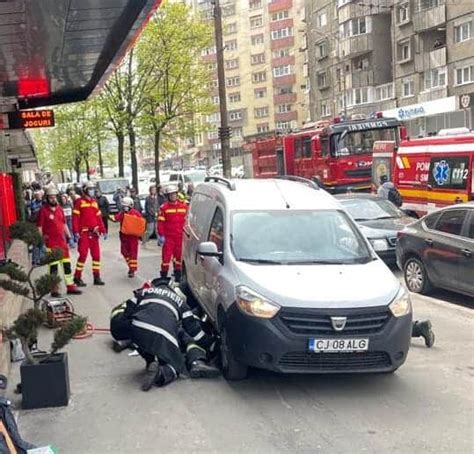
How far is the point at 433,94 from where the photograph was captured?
39.8 meters

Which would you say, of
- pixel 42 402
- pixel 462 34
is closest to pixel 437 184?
pixel 42 402

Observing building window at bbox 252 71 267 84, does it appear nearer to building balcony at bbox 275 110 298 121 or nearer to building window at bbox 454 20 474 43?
building balcony at bbox 275 110 298 121

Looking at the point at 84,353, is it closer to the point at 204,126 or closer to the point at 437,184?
the point at 437,184

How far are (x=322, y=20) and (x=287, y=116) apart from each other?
2695cm

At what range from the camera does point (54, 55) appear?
8.52 m

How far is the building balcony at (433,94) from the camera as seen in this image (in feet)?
Result: 128

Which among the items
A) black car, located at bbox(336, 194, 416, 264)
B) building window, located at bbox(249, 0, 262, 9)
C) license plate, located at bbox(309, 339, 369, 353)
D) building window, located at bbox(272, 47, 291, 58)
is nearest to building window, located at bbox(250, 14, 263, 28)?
building window, located at bbox(249, 0, 262, 9)

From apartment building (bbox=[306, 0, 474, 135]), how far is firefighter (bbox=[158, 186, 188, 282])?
73.5 feet

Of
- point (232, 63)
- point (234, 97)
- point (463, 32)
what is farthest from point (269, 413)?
point (232, 63)

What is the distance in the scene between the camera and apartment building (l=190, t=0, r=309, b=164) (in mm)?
83438

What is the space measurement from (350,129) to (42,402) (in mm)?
16938

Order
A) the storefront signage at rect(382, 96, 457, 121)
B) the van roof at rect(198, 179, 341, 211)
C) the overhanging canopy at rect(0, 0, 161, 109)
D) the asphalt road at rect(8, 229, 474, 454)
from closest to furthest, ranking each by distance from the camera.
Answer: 1. the asphalt road at rect(8, 229, 474, 454)
2. the overhanging canopy at rect(0, 0, 161, 109)
3. the van roof at rect(198, 179, 341, 211)
4. the storefront signage at rect(382, 96, 457, 121)

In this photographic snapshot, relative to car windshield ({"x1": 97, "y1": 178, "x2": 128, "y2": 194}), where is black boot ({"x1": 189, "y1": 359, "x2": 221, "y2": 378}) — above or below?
below

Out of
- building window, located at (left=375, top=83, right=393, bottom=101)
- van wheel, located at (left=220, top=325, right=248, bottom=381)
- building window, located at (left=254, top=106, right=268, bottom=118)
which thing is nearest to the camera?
van wheel, located at (left=220, top=325, right=248, bottom=381)
